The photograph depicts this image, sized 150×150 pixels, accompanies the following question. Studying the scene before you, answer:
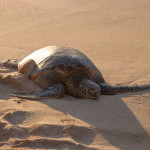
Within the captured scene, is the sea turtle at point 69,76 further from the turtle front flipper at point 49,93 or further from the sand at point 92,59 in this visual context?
the sand at point 92,59

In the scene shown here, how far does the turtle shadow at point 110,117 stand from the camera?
9.26 feet

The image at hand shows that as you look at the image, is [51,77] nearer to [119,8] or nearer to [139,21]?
[139,21]

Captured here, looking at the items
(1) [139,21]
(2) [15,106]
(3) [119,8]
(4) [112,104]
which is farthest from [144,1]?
(2) [15,106]

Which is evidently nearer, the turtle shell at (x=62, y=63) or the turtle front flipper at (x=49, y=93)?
the turtle front flipper at (x=49, y=93)

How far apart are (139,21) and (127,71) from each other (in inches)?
142

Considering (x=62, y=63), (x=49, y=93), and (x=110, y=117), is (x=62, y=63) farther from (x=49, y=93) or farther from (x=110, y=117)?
(x=110, y=117)

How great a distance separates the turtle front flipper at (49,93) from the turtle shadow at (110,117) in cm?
10

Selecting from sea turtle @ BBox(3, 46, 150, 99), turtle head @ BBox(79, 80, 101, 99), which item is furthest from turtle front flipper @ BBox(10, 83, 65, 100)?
turtle head @ BBox(79, 80, 101, 99)

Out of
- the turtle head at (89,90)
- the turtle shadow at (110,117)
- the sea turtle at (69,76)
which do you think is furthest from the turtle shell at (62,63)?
the turtle shadow at (110,117)

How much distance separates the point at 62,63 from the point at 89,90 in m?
0.57

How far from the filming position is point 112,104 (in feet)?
11.7

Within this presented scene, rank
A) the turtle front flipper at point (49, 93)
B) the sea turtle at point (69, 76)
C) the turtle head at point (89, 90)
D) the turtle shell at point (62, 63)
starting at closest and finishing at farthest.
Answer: the turtle front flipper at point (49, 93) < the turtle head at point (89, 90) < the sea turtle at point (69, 76) < the turtle shell at point (62, 63)

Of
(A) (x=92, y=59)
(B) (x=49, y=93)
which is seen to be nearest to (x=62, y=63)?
(B) (x=49, y=93)

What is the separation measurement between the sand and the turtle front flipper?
92 millimetres
